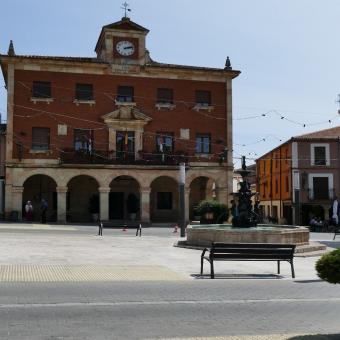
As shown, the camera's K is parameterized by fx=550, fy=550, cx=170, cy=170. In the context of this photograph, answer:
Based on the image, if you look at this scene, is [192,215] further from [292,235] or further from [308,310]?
[308,310]

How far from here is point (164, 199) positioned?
133 ft

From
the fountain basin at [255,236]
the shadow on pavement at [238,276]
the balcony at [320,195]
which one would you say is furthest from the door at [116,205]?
the shadow on pavement at [238,276]

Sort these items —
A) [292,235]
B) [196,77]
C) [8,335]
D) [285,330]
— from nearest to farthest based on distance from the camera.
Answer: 1. [8,335]
2. [285,330]
3. [292,235]
4. [196,77]

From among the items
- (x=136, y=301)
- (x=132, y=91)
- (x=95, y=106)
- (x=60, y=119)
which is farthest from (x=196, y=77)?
(x=136, y=301)

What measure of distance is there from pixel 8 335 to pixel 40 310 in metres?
1.51

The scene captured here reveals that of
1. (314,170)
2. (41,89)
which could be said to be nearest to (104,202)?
(41,89)

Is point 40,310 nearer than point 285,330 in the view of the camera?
No

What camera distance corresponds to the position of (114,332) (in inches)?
269

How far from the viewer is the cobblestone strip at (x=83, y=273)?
11469mm

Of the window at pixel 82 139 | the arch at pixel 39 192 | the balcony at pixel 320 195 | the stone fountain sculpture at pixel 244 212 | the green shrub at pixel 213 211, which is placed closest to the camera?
the stone fountain sculpture at pixel 244 212

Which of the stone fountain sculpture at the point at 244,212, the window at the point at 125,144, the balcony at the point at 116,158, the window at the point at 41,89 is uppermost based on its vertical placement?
the window at the point at 41,89

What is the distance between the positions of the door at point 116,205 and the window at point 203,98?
8810 mm

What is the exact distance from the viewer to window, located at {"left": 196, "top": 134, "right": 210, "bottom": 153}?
39375 millimetres

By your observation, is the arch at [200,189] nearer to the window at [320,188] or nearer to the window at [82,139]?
the window at [82,139]
